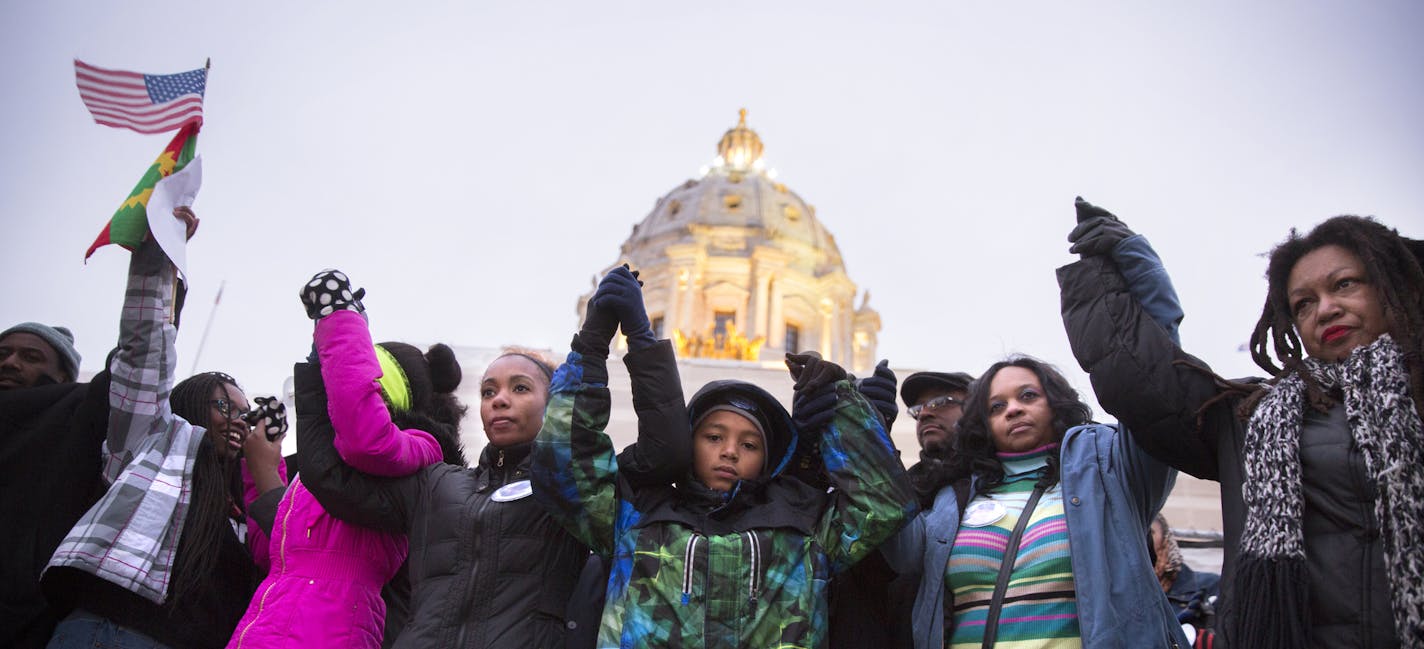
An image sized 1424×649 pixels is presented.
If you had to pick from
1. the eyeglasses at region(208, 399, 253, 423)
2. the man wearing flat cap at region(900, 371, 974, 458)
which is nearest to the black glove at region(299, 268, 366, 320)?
the eyeglasses at region(208, 399, 253, 423)

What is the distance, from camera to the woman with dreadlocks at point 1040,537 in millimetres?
3223

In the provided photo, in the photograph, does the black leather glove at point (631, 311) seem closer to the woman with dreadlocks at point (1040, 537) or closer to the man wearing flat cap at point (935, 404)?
the woman with dreadlocks at point (1040, 537)

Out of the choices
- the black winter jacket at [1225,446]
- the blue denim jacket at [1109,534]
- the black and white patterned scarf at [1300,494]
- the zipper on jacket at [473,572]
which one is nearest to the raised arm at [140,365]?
the zipper on jacket at [473,572]

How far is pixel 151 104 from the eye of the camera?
5059 millimetres

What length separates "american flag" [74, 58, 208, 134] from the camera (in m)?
4.96

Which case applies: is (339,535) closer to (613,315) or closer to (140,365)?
(140,365)

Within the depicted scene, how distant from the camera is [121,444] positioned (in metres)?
4.00

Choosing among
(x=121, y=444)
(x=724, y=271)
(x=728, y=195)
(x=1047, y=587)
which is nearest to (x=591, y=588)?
(x=1047, y=587)

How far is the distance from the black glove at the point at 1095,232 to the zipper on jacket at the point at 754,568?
1586 millimetres

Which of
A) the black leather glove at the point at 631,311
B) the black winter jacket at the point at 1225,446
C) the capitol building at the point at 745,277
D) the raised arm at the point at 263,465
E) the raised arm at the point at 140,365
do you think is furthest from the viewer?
the capitol building at the point at 745,277

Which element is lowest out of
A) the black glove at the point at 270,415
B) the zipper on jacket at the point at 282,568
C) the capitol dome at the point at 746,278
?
the zipper on jacket at the point at 282,568

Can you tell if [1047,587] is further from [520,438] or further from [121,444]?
[121,444]

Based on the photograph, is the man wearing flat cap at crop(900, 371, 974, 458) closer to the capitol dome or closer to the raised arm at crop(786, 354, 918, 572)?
the raised arm at crop(786, 354, 918, 572)

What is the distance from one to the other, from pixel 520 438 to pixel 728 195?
48078 mm
